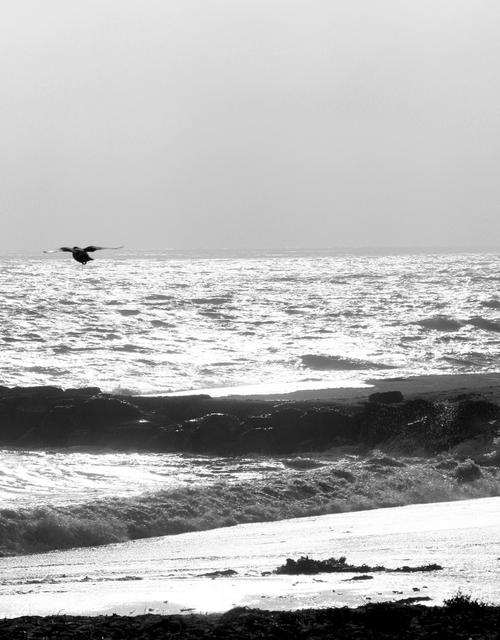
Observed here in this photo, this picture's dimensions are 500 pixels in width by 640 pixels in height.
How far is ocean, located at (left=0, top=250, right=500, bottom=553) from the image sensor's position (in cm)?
1769

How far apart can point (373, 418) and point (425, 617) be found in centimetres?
1574

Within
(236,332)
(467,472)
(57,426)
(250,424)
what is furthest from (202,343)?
(467,472)

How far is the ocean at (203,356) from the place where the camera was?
58.0 feet

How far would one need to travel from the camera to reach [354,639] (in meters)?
8.28

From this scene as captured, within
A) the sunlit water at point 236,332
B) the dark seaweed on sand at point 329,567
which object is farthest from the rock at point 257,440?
the dark seaweed on sand at point 329,567

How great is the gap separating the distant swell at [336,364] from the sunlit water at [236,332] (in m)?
0.04

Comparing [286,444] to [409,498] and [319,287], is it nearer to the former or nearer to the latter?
[409,498]

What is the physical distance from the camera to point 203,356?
140ft

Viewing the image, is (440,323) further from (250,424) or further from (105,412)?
(250,424)

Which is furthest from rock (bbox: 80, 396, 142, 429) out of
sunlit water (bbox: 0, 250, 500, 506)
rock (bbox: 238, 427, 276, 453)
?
rock (bbox: 238, 427, 276, 453)

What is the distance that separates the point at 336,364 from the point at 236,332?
12.1 m

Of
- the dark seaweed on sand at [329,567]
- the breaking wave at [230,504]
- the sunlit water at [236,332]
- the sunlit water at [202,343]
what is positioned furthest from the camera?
the sunlit water at [236,332]

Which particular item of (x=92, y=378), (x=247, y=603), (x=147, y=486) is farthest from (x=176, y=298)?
(x=247, y=603)

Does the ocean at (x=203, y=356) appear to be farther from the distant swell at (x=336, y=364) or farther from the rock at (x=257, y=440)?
the rock at (x=257, y=440)
